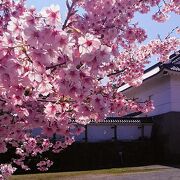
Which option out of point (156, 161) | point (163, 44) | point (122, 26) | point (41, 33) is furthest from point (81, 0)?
point (156, 161)

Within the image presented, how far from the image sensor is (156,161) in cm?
2431

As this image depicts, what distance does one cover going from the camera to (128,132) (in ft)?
81.9

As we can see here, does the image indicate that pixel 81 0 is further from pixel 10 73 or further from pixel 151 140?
pixel 151 140

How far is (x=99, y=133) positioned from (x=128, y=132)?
2.04 m

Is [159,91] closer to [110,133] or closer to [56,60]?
[110,133]

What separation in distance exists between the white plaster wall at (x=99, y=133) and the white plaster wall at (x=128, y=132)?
54 centimetres

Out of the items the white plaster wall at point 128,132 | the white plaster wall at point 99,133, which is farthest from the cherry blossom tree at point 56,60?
the white plaster wall at point 128,132

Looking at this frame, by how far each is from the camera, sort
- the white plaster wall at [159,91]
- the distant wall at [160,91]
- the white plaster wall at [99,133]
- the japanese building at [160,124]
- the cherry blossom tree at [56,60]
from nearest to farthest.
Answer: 1. the cherry blossom tree at [56,60]
2. the white plaster wall at [99,133]
3. the japanese building at [160,124]
4. the distant wall at [160,91]
5. the white plaster wall at [159,91]

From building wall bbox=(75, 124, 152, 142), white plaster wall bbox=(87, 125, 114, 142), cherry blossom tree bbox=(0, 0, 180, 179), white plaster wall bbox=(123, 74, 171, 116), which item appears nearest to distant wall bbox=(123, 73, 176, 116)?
white plaster wall bbox=(123, 74, 171, 116)

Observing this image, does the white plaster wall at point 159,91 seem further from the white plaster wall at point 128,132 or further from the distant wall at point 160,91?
the white plaster wall at point 128,132

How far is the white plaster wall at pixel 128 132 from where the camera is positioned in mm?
24688

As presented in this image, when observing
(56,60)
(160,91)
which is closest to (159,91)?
(160,91)

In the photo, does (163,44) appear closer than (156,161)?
Yes

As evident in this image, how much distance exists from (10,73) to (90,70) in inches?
25.7
